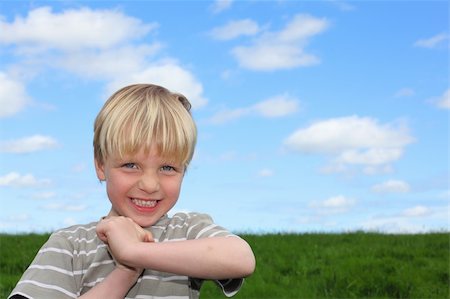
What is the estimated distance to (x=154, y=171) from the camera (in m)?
2.94

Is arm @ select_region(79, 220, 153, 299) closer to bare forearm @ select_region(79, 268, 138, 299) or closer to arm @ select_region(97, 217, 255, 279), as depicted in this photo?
bare forearm @ select_region(79, 268, 138, 299)

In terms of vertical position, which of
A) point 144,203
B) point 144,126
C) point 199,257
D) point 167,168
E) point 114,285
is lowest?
point 114,285

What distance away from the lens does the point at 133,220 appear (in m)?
3.06

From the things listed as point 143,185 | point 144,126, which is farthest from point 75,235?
point 144,126

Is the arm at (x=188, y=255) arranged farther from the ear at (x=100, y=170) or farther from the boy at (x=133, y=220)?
the ear at (x=100, y=170)

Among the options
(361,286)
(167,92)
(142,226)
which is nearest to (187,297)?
(142,226)

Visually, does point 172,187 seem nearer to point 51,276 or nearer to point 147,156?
point 147,156

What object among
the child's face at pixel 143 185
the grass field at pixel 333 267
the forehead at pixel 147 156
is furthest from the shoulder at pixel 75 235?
the grass field at pixel 333 267

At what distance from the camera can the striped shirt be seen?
2957mm

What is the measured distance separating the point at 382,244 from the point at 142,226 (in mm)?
9846

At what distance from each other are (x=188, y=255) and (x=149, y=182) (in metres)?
0.41

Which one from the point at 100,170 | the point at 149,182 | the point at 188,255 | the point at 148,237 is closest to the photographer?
the point at 188,255

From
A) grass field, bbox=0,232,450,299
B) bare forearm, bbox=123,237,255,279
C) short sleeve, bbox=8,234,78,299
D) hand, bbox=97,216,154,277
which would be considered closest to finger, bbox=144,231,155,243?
hand, bbox=97,216,154,277

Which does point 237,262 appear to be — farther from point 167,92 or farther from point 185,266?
point 167,92
